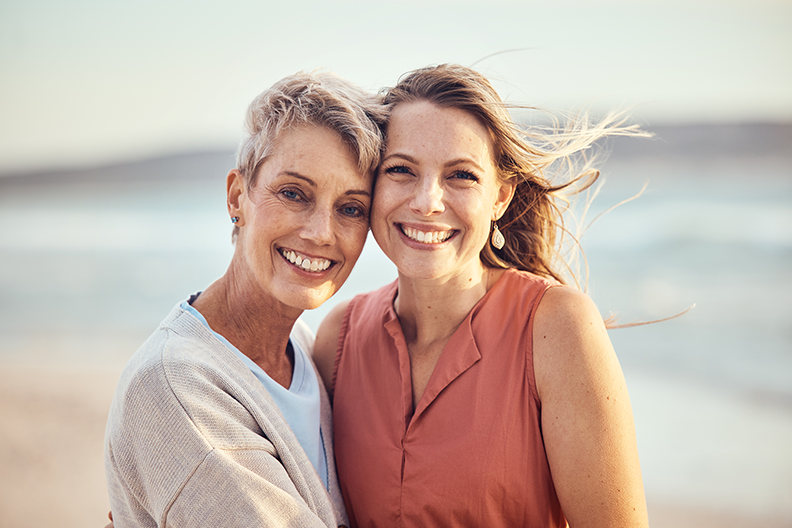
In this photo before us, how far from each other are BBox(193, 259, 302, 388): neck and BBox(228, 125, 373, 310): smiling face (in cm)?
2

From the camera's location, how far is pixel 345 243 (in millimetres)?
2279

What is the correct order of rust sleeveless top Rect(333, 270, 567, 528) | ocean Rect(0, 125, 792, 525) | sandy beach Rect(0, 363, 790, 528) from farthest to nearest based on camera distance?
ocean Rect(0, 125, 792, 525)
sandy beach Rect(0, 363, 790, 528)
rust sleeveless top Rect(333, 270, 567, 528)

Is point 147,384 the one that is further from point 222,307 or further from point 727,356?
point 727,356

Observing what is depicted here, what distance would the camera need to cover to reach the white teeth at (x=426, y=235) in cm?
229

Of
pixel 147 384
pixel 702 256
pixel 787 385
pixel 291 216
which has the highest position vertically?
pixel 291 216

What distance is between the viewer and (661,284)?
9.46 m

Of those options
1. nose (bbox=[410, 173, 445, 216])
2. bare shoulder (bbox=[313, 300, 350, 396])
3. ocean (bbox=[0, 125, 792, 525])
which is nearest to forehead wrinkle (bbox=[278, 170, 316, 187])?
nose (bbox=[410, 173, 445, 216])

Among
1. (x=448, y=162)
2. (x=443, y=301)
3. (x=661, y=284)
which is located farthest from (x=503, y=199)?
(x=661, y=284)

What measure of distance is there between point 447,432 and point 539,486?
390mm

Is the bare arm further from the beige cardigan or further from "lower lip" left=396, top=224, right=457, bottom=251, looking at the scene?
the beige cardigan

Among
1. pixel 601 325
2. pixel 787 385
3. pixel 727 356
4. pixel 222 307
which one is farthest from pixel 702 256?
pixel 222 307

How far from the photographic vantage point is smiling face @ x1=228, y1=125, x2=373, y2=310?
2152 millimetres

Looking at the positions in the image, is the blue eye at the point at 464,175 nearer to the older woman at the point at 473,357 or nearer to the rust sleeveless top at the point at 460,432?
the older woman at the point at 473,357

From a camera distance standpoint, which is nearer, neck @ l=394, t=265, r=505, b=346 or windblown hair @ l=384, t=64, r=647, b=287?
windblown hair @ l=384, t=64, r=647, b=287
